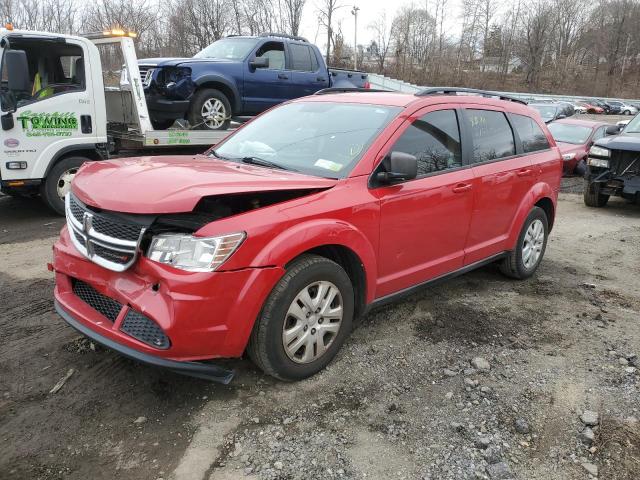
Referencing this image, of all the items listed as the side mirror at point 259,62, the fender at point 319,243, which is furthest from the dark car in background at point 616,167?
the fender at point 319,243

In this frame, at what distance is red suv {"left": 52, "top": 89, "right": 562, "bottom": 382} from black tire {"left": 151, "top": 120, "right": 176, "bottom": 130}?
466 centimetres

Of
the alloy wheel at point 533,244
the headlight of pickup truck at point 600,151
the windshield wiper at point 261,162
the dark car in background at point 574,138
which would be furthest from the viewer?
the dark car in background at point 574,138

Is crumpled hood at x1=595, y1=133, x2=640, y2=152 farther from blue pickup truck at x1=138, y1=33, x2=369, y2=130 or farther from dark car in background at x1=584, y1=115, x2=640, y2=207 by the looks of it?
blue pickup truck at x1=138, y1=33, x2=369, y2=130

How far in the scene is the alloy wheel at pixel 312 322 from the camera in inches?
127

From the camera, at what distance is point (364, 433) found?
2.95 m

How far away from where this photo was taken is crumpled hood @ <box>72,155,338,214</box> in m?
2.82

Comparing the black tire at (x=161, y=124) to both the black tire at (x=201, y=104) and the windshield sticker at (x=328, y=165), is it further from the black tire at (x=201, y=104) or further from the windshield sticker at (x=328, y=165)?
the windshield sticker at (x=328, y=165)

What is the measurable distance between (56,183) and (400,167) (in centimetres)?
565

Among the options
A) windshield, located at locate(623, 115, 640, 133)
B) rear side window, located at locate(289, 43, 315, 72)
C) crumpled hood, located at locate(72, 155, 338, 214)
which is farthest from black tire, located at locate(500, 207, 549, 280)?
rear side window, located at locate(289, 43, 315, 72)

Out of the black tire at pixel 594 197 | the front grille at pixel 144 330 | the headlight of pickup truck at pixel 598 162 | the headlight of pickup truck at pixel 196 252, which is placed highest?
the headlight of pickup truck at pixel 196 252

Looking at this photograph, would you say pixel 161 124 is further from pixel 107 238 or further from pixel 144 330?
pixel 144 330

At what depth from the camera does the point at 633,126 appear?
1020 centimetres

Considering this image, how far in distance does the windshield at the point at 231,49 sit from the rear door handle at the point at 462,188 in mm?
6287

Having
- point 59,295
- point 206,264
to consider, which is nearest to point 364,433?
point 206,264
